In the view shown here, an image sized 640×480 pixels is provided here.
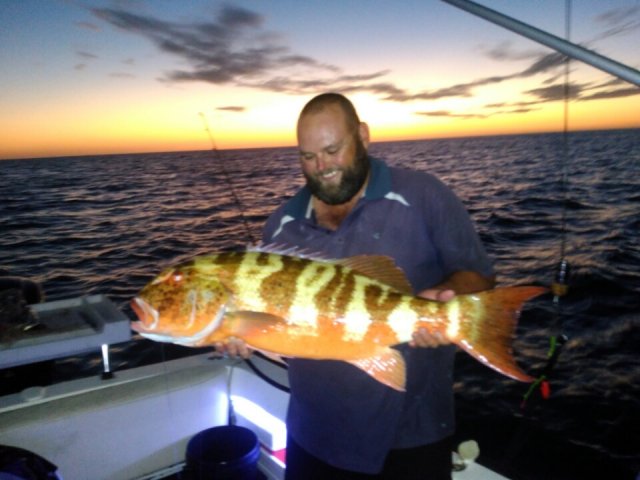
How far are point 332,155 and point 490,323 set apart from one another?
1.31 m

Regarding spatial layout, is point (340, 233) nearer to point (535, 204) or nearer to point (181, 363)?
point (181, 363)

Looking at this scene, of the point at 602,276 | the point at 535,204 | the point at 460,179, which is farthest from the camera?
the point at 460,179

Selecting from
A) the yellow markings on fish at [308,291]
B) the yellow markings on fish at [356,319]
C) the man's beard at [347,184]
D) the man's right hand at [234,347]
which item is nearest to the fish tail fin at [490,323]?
the yellow markings on fish at [356,319]

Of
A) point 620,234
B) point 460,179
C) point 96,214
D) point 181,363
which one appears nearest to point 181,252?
point 96,214

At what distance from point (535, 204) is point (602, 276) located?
13199 millimetres

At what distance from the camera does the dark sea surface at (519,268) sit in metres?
6.85

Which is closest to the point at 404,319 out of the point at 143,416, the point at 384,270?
the point at 384,270

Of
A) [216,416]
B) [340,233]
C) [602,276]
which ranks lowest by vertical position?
[602,276]

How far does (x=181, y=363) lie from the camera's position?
174 inches

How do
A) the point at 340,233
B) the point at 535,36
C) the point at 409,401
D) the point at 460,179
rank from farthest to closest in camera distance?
the point at 460,179 → the point at 535,36 → the point at 340,233 → the point at 409,401

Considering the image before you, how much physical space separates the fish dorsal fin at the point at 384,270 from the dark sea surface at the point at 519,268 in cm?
188

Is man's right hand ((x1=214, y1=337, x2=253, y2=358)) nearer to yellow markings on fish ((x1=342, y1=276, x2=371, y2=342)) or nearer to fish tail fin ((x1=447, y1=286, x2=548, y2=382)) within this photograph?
yellow markings on fish ((x1=342, y1=276, x2=371, y2=342))

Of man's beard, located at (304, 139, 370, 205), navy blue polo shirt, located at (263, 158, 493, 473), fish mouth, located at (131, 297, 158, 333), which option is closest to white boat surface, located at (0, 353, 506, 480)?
navy blue polo shirt, located at (263, 158, 493, 473)

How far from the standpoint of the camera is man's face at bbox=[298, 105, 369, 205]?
2.67 meters
